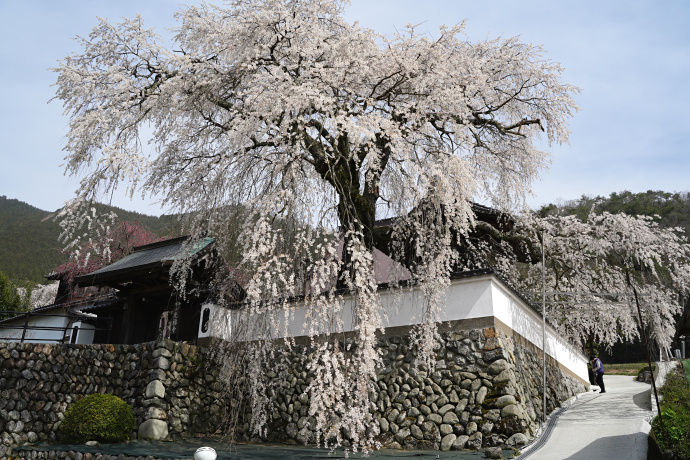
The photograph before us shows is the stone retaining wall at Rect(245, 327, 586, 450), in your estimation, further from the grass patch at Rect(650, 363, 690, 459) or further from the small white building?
the small white building

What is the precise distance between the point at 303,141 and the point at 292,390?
490cm

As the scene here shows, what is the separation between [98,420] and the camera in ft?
27.7

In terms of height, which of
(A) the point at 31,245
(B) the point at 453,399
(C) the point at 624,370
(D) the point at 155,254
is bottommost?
(B) the point at 453,399

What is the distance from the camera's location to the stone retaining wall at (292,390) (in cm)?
758

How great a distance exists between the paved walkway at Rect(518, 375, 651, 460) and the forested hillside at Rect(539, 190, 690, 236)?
17.5 m

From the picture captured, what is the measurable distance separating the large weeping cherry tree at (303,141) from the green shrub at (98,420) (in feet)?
7.59

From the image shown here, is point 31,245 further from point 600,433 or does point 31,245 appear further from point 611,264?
point 600,433

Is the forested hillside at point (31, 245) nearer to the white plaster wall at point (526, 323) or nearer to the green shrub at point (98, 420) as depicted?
the green shrub at point (98, 420)

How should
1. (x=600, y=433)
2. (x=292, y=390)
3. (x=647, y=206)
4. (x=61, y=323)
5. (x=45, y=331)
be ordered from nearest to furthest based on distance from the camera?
(x=600, y=433) → (x=292, y=390) → (x=61, y=323) → (x=45, y=331) → (x=647, y=206)

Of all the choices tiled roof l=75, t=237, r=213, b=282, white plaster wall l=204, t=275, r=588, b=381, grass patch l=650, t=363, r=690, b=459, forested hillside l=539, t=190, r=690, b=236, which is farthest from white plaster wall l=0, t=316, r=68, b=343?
forested hillside l=539, t=190, r=690, b=236

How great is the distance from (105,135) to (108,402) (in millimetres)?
4724

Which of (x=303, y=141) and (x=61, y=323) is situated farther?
(x=61, y=323)

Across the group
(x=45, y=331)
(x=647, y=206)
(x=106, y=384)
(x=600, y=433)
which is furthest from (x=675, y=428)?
(x=647, y=206)

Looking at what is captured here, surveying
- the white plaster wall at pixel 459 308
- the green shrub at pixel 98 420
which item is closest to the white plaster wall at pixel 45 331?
the green shrub at pixel 98 420
